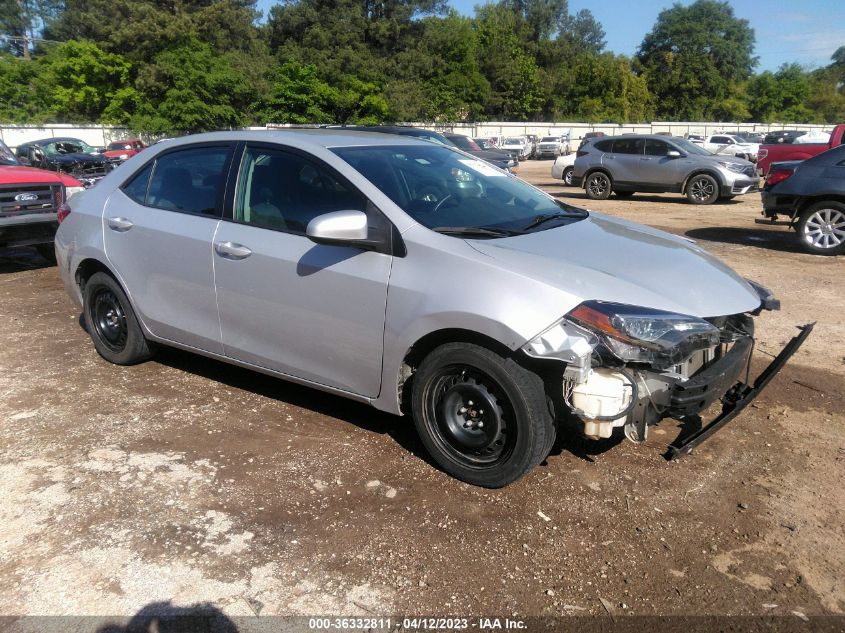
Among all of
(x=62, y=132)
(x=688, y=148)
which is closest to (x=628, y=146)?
(x=688, y=148)

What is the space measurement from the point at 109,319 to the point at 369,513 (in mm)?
2984

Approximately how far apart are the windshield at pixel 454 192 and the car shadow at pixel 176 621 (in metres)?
2.04

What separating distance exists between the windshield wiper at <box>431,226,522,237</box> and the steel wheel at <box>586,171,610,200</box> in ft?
50.5

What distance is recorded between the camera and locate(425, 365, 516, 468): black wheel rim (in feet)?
10.9

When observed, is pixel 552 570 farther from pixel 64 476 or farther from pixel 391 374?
pixel 64 476

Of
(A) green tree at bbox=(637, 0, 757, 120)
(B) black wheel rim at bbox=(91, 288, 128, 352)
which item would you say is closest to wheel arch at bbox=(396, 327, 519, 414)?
(B) black wheel rim at bbox=(91, 288, 128, 352)

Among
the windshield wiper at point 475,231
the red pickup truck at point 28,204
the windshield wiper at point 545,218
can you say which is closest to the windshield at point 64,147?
the red pickup truck at point 28,204

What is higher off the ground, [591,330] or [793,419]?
[591,330]

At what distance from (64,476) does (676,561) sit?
10.1ft

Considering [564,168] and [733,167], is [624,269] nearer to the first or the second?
[733,167]

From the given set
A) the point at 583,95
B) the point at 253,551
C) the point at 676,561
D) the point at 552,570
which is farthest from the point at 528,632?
the point at 583,95

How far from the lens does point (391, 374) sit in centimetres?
362

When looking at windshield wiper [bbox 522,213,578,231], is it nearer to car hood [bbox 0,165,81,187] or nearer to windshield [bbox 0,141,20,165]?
car hood [bbox 0,165,81,187]

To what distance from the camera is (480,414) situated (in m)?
3.41
